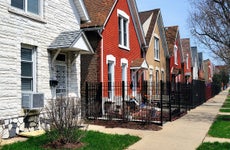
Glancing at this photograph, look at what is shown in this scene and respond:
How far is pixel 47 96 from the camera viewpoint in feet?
39.1

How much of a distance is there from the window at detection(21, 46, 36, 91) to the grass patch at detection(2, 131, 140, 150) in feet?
7.25

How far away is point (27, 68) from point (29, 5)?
2390mm

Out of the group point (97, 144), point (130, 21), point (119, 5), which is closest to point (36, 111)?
point (97, 144)

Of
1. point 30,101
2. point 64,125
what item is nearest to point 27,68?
point 30,101

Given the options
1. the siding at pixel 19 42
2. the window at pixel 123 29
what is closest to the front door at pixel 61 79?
the siding at pixel 19 42

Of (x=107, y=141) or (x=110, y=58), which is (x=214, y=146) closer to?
(x=107, y=141)

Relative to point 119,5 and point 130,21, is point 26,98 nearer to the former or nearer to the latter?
point 119,5

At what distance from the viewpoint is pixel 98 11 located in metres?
16.5

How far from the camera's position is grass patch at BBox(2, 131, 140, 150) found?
836cm

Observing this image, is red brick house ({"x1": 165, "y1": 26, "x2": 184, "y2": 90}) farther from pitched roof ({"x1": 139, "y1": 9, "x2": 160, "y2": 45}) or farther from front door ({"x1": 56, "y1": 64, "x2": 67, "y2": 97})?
front door ({"x1": 56, "y1": 64, "x2": 67, "y2": 97})

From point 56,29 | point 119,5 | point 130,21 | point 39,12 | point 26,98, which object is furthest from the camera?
point 130,21

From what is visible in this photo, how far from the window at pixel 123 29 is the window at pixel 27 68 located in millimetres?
8187

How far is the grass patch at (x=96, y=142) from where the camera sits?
8.36 meters

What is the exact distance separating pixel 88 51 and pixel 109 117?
313 cm
